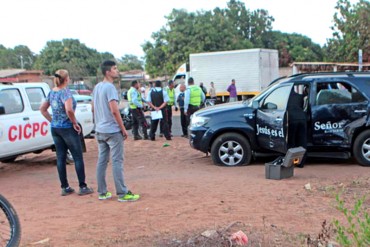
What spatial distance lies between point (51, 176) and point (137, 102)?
15.7 ft

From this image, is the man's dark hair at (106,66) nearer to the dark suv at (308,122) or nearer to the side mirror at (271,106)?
the dark suv at (308,122)

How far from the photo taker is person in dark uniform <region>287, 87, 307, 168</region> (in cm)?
855

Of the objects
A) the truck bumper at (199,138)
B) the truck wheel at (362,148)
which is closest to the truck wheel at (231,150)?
the truck bumper at (199,138)

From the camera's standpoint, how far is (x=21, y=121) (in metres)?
9.14

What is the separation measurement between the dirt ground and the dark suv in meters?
0.34

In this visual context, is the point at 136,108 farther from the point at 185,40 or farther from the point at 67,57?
the point at 67,57

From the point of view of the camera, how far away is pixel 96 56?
61406 mm

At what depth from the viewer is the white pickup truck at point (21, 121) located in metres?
8.84

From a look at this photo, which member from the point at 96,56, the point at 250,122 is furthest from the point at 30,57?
the point at 250,122

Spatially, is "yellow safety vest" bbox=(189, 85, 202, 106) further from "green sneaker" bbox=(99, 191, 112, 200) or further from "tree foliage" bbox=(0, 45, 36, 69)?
"tree foliage" bbox=(0, 45, 36, 69)

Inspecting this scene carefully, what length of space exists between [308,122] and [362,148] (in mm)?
1081

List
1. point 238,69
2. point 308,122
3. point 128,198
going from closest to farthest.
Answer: point 128,198 < point 308,122 < point 238,69

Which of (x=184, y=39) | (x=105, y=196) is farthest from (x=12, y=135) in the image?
(x=184, y=39)

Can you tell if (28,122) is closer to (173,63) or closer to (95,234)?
(95,234)
